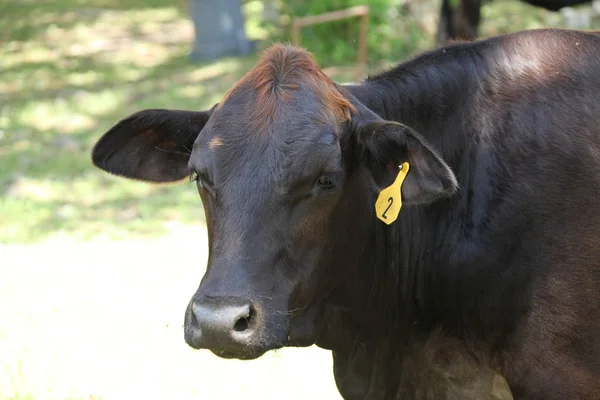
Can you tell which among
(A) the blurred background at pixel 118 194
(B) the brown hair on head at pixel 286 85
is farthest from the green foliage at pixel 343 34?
(B) the brown hair on head at pixel 286 85

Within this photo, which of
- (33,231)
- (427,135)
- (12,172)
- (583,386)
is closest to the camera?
(583,386)

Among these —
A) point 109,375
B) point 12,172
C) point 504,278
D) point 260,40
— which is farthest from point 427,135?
point 260,40

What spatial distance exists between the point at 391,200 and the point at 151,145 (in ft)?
4.21

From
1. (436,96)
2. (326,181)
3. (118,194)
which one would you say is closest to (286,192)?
(326,181)

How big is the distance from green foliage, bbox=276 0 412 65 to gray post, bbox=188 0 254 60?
1.60 metres

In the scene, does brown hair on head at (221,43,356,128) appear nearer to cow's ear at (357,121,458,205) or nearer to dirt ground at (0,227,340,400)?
cow's ear at (357,121,458,205)

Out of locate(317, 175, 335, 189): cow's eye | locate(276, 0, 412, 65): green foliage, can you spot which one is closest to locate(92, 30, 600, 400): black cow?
locate(317, 175, 335, 189): cow's eye

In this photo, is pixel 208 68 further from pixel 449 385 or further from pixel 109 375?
pixel 449 385

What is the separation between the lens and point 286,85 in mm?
3959

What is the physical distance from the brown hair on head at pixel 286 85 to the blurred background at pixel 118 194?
93.1 inches

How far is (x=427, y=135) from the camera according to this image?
4344 mm

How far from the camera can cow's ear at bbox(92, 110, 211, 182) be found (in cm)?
432

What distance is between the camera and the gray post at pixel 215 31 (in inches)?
700

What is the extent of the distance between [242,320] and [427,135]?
1.40 meters
